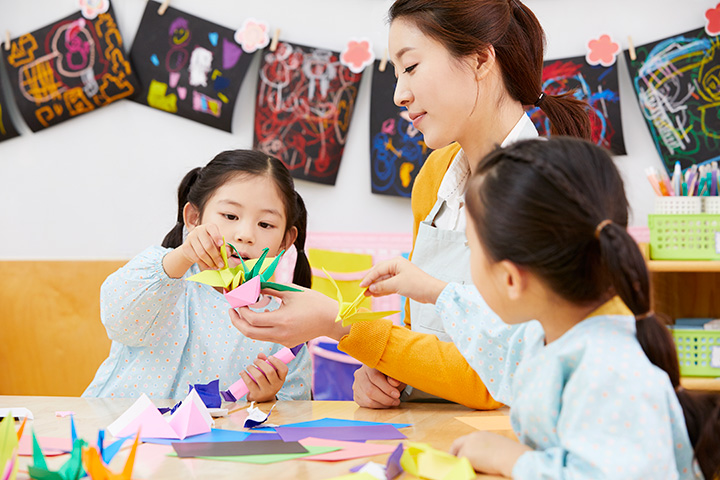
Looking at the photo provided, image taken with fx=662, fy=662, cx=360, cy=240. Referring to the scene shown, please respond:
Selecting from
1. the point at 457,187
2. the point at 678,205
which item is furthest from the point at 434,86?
the point at 678,205

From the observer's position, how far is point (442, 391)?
3.08 feet

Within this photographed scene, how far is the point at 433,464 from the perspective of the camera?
606 millimetres

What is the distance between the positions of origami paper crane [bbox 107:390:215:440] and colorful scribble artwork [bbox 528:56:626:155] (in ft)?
5.40

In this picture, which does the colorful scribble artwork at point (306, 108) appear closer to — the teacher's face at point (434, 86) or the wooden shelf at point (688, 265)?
the wooden shelf at point (688, 265)

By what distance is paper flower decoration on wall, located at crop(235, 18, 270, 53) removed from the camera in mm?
2293

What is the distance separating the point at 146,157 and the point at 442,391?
1796 mm

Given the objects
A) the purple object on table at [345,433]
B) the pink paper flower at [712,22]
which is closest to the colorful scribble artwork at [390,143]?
the pink paper flower at [712,22]

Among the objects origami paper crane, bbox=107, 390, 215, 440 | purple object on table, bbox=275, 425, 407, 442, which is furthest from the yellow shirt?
origami paper crane, bbox=107, 390, 215, 440

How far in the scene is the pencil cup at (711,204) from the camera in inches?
72.4

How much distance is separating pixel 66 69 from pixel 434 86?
5.94 ft

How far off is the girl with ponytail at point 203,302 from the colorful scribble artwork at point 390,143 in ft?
2.81

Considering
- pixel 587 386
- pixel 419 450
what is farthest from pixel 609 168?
pixel 419 450

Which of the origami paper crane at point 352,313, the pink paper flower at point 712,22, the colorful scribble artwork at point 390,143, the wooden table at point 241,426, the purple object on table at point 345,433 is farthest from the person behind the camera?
the colorful scribble artwork at point 390,143

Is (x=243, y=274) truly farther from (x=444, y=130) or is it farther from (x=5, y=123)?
(x=5, y=123)
